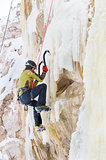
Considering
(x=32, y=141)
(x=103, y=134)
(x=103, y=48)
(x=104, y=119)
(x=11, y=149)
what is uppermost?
(x=103, y=48)

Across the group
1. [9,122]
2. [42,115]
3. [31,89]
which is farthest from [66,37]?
[9,122]

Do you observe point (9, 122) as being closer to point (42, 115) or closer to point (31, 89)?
point (42, 115)

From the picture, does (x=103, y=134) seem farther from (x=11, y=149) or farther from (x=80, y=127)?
(x=11, y=149)

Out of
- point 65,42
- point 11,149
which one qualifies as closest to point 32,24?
point 65,42

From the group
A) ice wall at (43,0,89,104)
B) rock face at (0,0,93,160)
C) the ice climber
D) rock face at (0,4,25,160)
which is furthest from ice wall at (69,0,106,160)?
rock face at (0,4,25,160)

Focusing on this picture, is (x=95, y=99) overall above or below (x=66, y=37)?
below

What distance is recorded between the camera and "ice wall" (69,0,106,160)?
216 cm

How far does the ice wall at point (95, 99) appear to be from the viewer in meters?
2.16

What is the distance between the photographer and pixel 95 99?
2.31m

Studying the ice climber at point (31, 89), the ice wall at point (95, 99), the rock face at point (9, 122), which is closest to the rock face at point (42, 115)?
the rock face at point (9, 122)

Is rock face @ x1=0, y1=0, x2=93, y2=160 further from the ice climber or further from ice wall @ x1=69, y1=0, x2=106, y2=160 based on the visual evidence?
ice wall @ x1=69, y1=0, x2=106, y2=160

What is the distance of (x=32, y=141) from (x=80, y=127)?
9.84 ft

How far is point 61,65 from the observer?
3256mm

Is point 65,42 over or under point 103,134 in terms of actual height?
over
